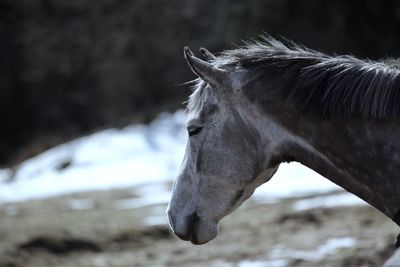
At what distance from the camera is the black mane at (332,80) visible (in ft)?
11.4

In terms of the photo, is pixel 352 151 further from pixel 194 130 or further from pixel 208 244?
pixel 208 244

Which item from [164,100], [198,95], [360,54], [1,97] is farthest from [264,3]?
[198,95]

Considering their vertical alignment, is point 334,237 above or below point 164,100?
above

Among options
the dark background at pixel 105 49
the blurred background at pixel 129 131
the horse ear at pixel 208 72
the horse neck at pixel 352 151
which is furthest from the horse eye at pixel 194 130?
the dark background at pixel 105 49

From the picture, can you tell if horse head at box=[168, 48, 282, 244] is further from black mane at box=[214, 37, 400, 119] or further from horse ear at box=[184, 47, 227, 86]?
black mane at box=[214, 37, 400, 119]

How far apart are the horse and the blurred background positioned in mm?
3169

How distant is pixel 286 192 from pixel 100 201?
7.81 feet

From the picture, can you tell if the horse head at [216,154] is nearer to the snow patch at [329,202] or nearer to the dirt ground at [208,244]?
the dirt ground at [208,244]

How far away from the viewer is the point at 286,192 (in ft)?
34.3

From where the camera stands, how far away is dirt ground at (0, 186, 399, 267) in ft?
24.4

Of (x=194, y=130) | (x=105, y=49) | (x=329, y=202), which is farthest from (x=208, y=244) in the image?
(x=105, y=49)

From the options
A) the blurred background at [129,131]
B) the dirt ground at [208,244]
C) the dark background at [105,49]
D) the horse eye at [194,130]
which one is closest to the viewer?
the horse eye at [194,130]

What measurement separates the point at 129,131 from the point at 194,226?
1137cm

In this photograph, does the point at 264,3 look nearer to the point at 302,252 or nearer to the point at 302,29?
the point at 302,29
